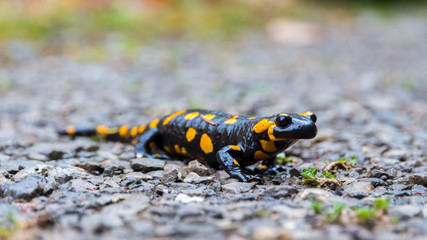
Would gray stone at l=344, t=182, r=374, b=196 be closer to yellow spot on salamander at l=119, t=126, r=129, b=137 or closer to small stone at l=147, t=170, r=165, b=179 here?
small stone at l=147, t=170, r=165, b=179

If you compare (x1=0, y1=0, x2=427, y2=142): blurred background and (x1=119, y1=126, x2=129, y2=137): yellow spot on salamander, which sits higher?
(x1=0, y1=0, x2=427, y2=142): blurred background

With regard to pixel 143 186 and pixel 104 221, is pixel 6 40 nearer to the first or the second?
pixel 143 186

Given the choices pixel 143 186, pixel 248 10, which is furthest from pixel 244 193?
pixel 248 10

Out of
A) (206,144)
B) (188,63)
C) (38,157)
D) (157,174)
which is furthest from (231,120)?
(188,63)

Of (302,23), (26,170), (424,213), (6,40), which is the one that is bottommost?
(26,170)

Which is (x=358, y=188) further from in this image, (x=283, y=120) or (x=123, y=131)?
(x=123, y=131)

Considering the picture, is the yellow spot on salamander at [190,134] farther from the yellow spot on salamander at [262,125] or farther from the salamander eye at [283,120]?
the salamander eye at [283,120]

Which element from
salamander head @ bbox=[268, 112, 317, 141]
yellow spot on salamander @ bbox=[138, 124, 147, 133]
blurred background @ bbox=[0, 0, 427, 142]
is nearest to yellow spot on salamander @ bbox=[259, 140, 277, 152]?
salamander head @ bbox=[268, 112, 317, 141]
